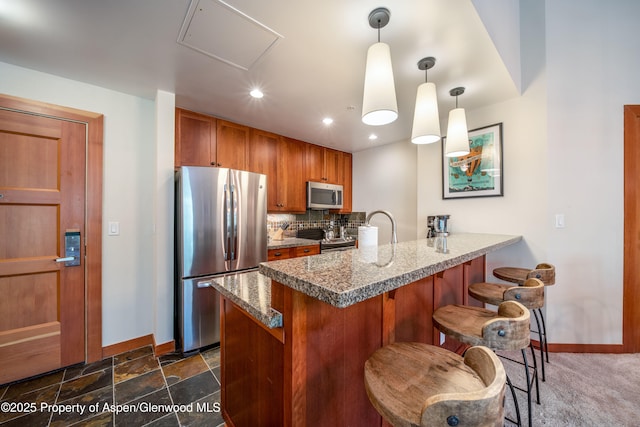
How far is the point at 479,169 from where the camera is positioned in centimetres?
250

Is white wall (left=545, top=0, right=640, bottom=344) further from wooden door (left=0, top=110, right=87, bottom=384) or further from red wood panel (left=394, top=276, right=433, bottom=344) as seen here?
wooden door (left=0, top=110, right=87, bottom=384)

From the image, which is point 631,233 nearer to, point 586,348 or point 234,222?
point 586,348

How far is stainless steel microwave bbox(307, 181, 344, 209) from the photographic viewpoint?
3.62 m

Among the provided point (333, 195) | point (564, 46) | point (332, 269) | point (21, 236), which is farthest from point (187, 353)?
point (564, 46)

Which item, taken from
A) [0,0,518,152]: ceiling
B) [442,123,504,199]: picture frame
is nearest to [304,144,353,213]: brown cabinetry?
[0,0,518,152]: ceiling

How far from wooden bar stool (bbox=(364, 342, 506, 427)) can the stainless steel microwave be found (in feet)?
9.12

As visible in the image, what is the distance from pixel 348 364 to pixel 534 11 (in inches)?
130

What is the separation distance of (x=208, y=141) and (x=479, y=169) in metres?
2.89

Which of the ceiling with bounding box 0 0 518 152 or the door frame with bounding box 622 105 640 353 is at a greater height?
the ceiling with bounding box 0 0 518 152

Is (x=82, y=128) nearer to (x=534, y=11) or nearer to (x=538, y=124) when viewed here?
(x=538, y=124)

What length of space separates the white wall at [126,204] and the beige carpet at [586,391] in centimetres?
285

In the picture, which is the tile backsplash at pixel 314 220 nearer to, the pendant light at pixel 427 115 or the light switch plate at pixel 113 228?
the light switch plate at pixel 113 228

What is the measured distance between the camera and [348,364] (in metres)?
0.97

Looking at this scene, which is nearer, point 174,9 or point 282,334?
point 282,334
